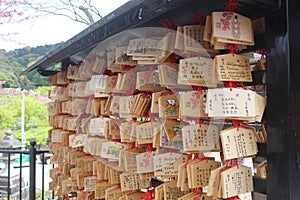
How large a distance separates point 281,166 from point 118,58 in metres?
1.35

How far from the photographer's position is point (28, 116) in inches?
327

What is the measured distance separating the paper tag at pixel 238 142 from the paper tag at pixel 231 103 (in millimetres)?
99

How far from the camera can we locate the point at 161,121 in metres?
1.88

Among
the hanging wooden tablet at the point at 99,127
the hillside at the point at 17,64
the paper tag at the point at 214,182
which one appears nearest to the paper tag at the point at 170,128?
the paper tag at the point at 214,182

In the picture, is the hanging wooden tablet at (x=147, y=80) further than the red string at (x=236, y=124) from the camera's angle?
Yes

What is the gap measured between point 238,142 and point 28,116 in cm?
792

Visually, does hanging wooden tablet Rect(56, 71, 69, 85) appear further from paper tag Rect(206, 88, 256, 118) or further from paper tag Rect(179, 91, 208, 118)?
paper tag Rect(206, 88, 256, 118)

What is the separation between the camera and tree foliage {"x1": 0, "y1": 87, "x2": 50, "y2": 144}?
7835 mm

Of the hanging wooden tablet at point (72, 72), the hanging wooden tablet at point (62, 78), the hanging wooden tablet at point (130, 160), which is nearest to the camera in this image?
the hanging wooden tablet at point (130, 160)

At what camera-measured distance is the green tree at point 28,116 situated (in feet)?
25.7

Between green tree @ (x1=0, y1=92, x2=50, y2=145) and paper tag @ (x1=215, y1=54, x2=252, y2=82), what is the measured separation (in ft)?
24.3

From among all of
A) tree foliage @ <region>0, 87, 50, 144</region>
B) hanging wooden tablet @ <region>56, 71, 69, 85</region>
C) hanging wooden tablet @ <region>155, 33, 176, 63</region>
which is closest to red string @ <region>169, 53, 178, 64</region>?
hanging wooden tablet @ <region>155, 33, 176, 63</region>

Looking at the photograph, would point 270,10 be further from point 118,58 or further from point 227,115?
point 118,58

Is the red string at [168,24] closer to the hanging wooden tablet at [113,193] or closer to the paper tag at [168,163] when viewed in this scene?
the paper tag at [168,163]
